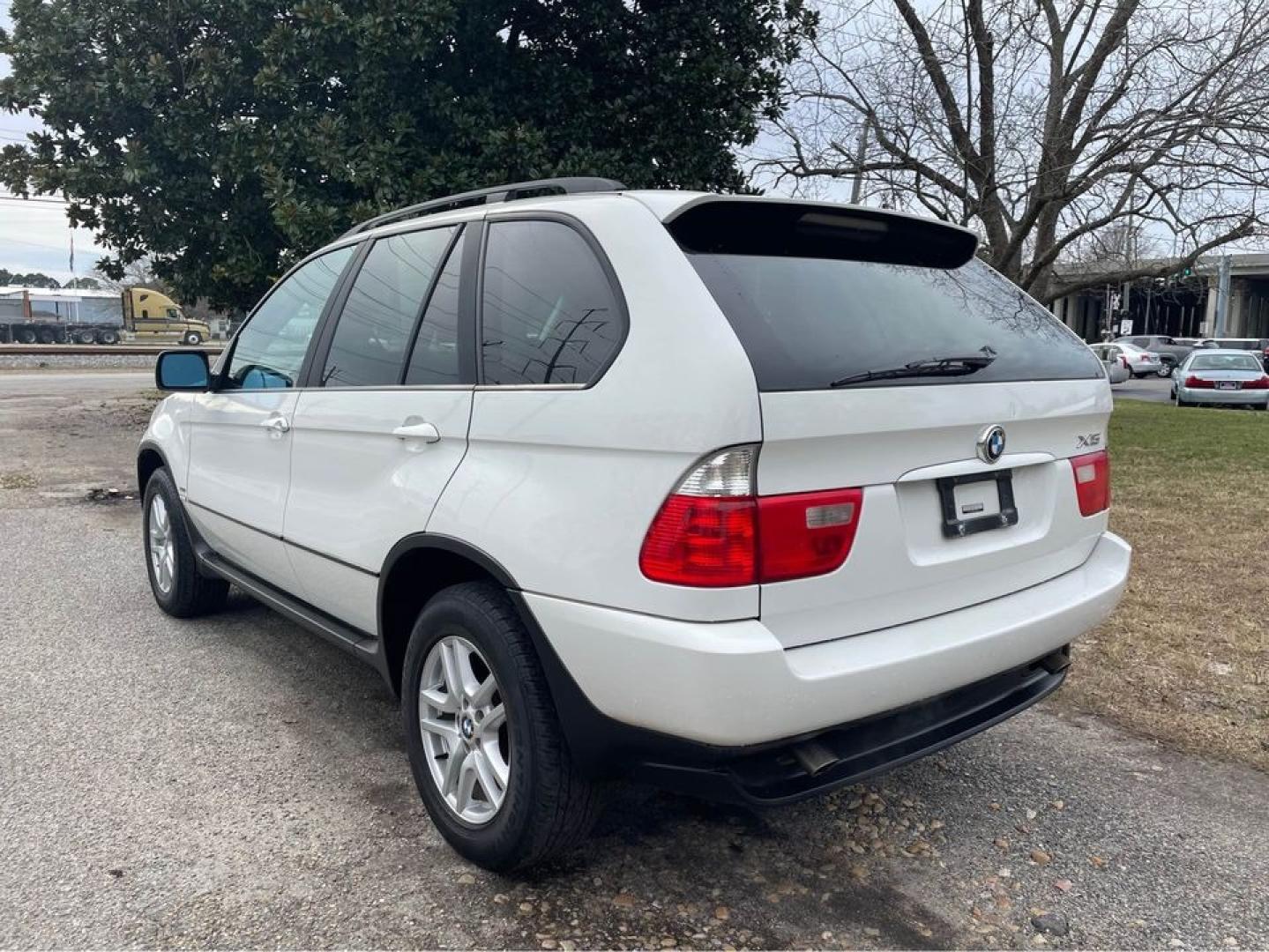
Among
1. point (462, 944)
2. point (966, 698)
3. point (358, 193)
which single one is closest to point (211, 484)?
point (462, 944)

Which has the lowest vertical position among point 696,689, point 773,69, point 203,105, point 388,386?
point 696,689

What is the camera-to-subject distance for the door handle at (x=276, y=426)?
3626 millimetres

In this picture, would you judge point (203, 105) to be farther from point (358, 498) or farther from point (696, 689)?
point (696, 689)

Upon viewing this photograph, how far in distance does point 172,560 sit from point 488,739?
9.54ft

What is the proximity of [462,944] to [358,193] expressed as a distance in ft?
29.8

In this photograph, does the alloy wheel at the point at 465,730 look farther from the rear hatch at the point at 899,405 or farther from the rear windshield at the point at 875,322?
the rear windshield at the point at 875,322

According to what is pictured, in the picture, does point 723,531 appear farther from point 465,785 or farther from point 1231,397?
point 1231,397

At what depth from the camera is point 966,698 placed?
264 centimetres

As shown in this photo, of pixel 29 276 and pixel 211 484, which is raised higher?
pixel 29 276

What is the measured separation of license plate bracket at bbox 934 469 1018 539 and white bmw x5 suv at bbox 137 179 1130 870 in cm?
1

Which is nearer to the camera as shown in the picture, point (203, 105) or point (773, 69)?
point (203, 105)

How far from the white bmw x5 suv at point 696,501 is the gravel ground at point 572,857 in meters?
0.25

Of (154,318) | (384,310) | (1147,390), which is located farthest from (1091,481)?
(154,318)

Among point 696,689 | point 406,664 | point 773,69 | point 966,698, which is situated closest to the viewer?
point 696,689
